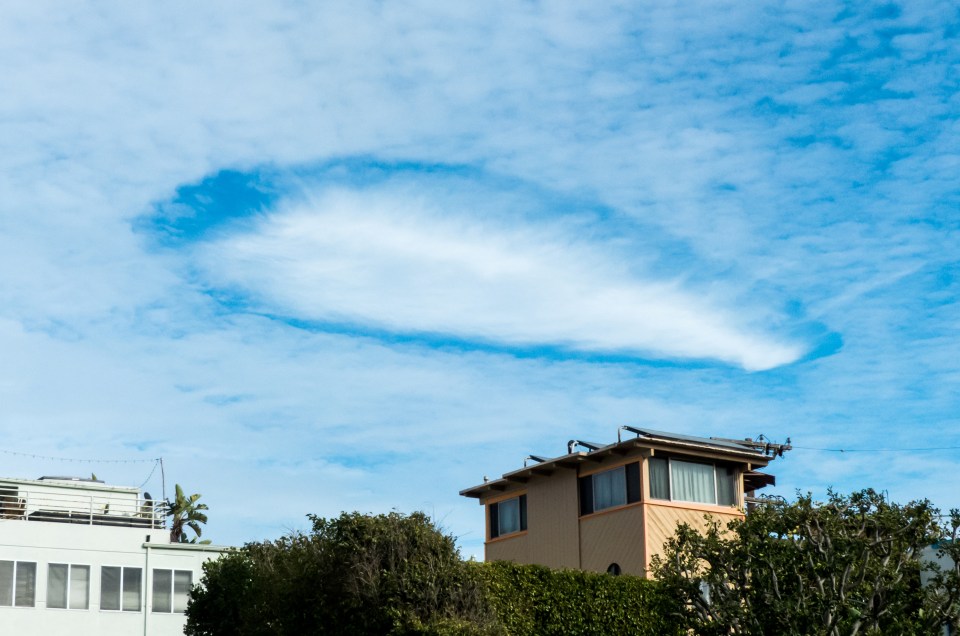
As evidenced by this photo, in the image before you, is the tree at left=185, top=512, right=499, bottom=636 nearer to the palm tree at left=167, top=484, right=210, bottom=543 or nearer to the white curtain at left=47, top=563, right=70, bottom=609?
the white curtain at left=47, top=563, right=70, bottom=609

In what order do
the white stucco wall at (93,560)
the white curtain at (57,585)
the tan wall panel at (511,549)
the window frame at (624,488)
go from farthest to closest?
the tan wall panel at (511,549)
the window frame at (624,488)
the white curtain at (57,585)
the white stucco wall at (93,560)

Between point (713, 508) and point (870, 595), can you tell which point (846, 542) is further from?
point (713, 508)

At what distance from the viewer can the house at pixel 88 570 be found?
39.6 meters

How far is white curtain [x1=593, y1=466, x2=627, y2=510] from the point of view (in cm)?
4159

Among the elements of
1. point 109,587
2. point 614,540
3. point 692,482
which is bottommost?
point 109,587

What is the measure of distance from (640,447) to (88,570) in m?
20.2

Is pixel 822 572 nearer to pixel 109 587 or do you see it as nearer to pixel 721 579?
pixel 721 579

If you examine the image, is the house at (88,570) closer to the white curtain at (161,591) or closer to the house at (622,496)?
the white curtain at (161,591)

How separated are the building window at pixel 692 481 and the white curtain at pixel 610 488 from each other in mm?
1221

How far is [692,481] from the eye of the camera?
4188 centimetres

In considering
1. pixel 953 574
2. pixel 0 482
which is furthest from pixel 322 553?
pixel 0 482

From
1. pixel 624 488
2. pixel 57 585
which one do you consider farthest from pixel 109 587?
pixel 624 488

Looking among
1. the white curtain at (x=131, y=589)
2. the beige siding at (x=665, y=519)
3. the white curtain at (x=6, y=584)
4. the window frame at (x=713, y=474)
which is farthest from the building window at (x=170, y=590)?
the window frame at (x=713, y=474)

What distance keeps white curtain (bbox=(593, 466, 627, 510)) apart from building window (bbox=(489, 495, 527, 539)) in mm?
4444
